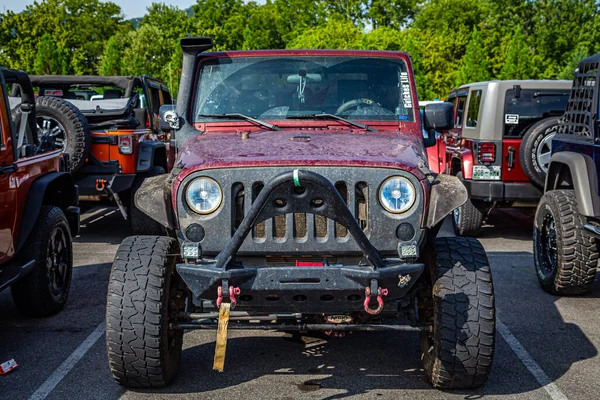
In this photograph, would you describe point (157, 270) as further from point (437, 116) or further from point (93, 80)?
point (93, 80)

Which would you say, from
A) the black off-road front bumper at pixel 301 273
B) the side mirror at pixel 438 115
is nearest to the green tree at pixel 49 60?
the side mirror at pixel 438 115

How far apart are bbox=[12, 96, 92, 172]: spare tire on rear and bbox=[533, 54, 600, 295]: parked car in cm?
508

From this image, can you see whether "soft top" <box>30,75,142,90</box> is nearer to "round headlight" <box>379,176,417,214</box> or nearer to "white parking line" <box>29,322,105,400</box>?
"white parking line" <box>29,322,105,400</box>

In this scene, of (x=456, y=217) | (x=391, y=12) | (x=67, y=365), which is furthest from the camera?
(x=391, y=12)

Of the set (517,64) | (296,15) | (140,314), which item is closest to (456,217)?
(140,314)

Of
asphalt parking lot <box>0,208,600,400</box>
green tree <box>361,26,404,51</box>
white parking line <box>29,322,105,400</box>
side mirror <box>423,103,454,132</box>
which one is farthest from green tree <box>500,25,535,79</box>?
white parking line <box>29,322,105,400</box>

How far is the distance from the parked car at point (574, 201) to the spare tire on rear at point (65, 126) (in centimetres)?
508

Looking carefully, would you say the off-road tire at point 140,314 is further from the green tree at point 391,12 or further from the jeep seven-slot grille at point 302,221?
the green tree at point 391,12

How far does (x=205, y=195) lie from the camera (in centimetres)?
392

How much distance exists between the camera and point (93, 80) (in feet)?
34.3

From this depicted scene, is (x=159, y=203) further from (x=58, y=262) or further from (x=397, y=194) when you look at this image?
(x=58, y=262)

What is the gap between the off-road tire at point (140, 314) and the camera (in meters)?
3.97

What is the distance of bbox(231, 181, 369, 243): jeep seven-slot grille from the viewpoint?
3.86m

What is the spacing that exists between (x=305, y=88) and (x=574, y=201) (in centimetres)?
275
